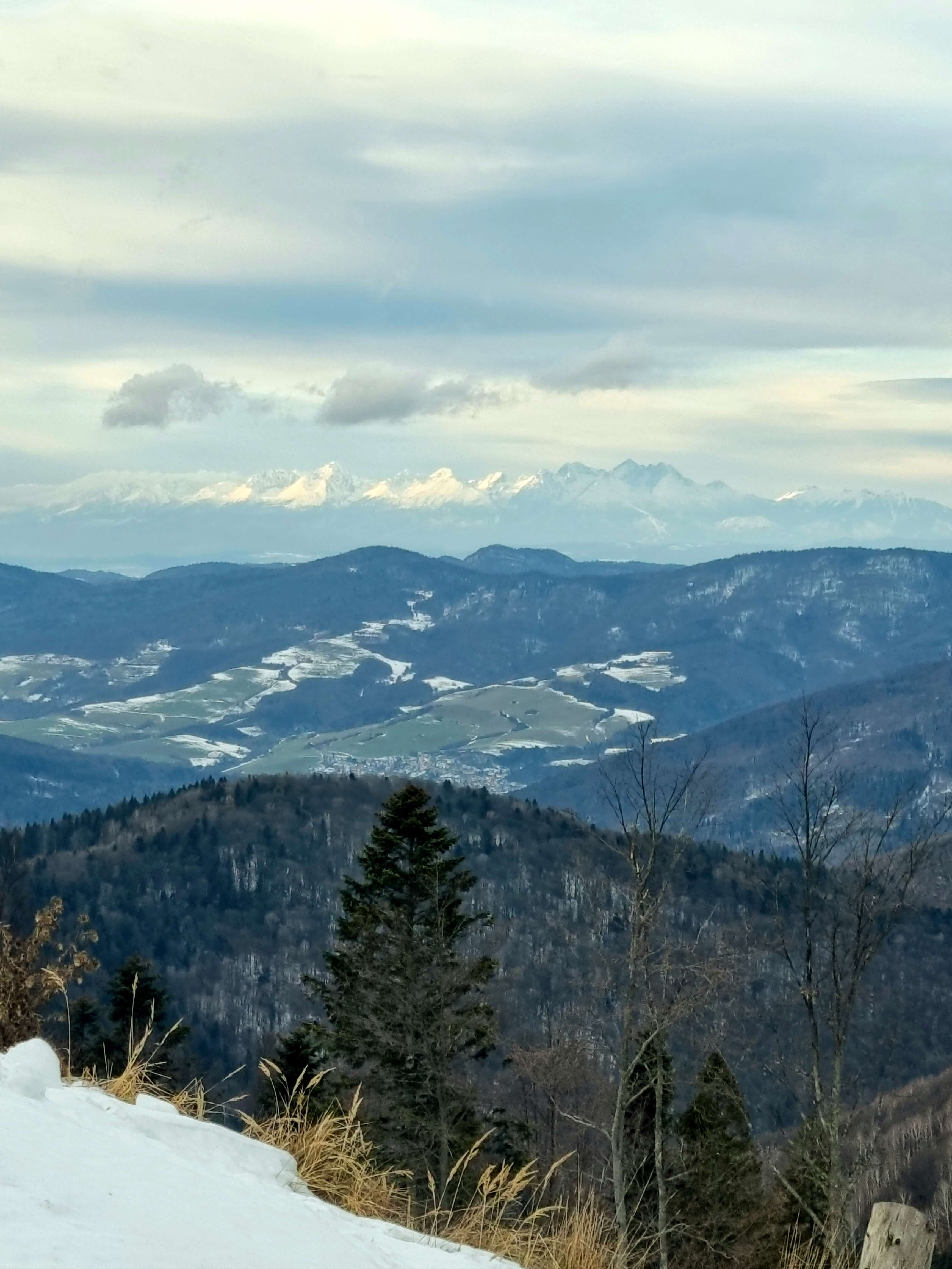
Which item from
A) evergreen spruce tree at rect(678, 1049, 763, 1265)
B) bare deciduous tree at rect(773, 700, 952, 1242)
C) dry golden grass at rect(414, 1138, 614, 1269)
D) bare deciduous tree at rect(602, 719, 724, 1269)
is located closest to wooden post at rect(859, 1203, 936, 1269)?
dry golden grass at rect(414, 1138, 614, 1269)

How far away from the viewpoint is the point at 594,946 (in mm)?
22719

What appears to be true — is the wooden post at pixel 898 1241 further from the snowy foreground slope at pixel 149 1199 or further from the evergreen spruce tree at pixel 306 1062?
the evergreen spruce tree at pixel 306 1062

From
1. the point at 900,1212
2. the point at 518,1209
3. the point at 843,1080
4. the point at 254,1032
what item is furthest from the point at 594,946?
the point at 254,1032

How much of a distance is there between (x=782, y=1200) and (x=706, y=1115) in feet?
20.5

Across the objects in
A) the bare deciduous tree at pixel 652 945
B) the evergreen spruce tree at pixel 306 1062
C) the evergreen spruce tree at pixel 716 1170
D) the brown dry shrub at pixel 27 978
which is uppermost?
the brown dry shrub at pixel 27 978

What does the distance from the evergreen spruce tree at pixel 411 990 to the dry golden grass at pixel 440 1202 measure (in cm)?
2032

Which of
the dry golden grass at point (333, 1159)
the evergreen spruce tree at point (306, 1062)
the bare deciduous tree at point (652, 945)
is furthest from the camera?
the evergreen spruce tree at point (306, 1062)

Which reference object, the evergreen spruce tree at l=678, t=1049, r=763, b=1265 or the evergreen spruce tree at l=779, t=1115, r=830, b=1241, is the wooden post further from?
the evergreen spruce tree at l=678, t=1049, r=763, b=1265

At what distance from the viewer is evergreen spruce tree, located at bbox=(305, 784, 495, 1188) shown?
93.0 ft

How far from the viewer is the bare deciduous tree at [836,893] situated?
51.0 feet

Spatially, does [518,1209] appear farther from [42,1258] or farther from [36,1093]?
[42,1258]

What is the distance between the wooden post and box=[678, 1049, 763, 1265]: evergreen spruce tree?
53.1 ft

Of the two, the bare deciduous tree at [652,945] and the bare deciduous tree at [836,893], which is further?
the bare deciduous tree at [652,945]

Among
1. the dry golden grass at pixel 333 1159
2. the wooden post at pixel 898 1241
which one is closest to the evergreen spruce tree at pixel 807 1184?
the wooden post at pixel 898 1241
